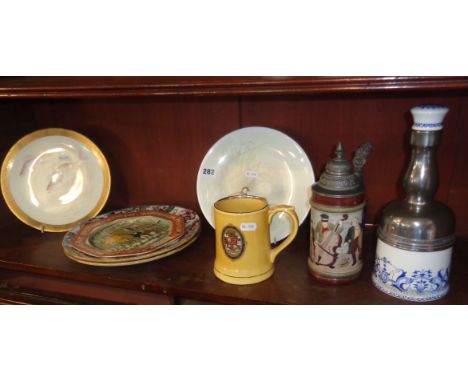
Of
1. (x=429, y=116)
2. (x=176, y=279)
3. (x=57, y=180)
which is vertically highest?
(x=429, y=116)

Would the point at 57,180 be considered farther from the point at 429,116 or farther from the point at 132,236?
the point at 429,116

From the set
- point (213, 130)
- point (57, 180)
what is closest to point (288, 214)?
point (213, 130)

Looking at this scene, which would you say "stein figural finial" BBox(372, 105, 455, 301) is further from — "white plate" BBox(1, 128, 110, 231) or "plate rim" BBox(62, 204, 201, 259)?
"white plate" BBox(1, 128, 110, 231)

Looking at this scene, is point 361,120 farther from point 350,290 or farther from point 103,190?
point 103,190

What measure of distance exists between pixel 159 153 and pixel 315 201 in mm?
439

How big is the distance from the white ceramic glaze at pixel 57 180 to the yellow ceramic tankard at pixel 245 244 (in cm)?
37

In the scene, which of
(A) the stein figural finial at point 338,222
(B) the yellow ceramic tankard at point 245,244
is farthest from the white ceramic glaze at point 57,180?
(A) the stein figural finial at point 338,222

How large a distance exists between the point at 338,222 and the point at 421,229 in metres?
0.12

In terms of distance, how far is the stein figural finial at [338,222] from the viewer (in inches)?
24.4

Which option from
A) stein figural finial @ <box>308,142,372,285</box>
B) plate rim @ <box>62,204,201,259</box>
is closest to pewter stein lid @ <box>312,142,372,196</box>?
stein figural finial @ <box>308,142,372,285</box>

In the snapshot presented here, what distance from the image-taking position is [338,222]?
62 centimetres

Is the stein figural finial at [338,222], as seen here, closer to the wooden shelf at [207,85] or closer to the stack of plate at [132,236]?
the wooden shelf at [207,85]

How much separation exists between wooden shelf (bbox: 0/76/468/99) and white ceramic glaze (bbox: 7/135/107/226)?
0.19 m

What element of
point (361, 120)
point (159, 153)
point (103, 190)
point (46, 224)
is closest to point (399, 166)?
point (361, 120)
